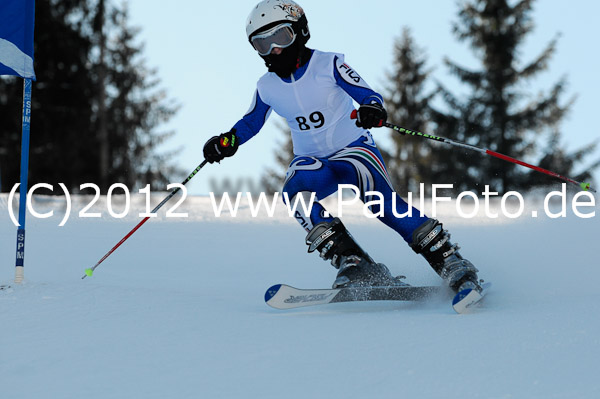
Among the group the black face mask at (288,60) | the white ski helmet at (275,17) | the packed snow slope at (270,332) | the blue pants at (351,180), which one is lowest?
the packed snow slope at (270,332)

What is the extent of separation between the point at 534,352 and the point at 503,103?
18242 mm

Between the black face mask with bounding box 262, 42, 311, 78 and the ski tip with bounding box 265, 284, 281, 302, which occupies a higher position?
the black face mask with bounding box 262, 42, 311, 78

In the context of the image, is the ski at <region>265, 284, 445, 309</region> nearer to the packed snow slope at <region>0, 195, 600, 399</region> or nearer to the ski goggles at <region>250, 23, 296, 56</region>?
the packed snow slope at <region>0, 195, 600, 399</region>

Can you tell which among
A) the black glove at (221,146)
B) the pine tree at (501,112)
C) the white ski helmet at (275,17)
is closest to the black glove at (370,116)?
the white ski helmet at (275,17)

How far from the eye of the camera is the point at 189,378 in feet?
8.66

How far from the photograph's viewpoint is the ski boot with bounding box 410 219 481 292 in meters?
4.24

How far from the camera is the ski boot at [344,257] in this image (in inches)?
166

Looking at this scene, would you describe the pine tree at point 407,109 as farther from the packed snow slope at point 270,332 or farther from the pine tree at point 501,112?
the packed snow slope at point 270,332

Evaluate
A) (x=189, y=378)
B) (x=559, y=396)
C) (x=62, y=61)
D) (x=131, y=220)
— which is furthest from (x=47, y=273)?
(x=62, y=61)

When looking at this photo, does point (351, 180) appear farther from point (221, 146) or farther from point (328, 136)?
point (221, 146)

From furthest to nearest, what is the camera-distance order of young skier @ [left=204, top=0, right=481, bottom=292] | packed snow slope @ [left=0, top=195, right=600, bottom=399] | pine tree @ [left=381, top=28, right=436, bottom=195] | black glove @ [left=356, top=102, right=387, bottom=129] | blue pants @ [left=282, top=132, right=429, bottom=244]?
1. pine tree @ [left=381, top=28, right=436, bottom=195]
2. blue pants @ [left=282, top=132, right=429, bottom=244]
3. young skier @ [left=204, top=0, right=481, bottom=292]
4. black glove @ [left=356, top=102, right=387, bottom=129]
5. packed snow slope @ [left=0, top=195, right=600, bottom=399]

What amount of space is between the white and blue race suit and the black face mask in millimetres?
39

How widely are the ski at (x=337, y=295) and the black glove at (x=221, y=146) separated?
116cm

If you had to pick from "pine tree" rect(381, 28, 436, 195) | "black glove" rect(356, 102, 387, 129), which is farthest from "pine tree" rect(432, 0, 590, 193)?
"black glove" rect(356, 102, 387, 129)
